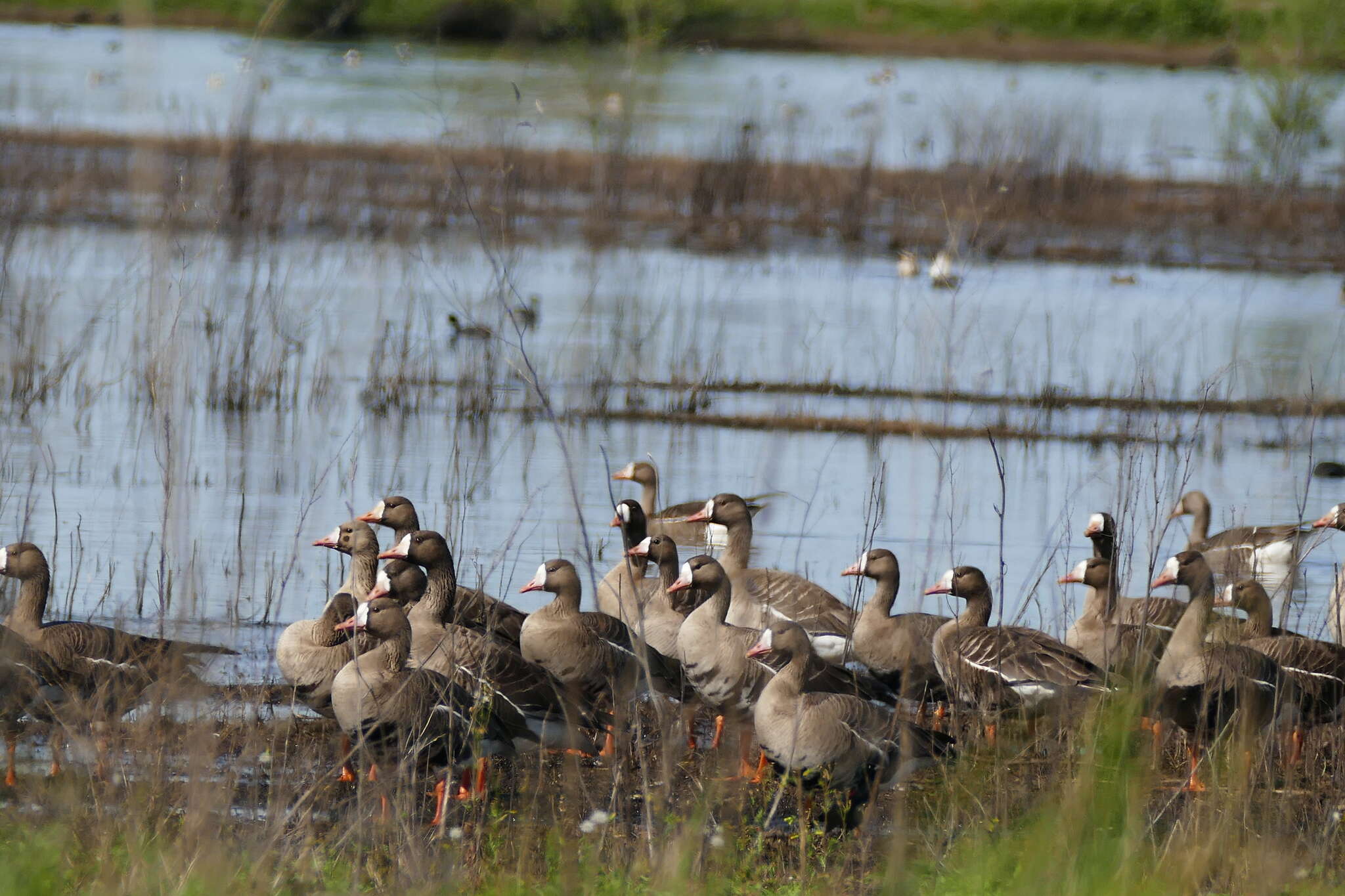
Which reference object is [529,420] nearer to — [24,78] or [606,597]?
[606,597]

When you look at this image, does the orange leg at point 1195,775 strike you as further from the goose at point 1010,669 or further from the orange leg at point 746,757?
the orange leg at point 746,757

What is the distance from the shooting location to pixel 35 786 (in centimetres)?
560

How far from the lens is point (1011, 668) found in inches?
319

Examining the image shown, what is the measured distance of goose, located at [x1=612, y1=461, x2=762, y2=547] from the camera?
11344 millimetres

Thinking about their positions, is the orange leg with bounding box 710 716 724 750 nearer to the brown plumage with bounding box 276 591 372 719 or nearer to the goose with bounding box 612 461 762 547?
the brown plumage with bounding box 276 591 372 719

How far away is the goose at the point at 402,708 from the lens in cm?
670

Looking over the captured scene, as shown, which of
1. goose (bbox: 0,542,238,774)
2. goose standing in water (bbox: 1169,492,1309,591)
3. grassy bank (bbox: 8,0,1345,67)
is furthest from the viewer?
goose standing in water (bbox: 1169,492,1309,591)

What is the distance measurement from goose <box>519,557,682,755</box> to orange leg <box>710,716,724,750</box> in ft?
0.99

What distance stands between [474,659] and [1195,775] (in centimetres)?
310

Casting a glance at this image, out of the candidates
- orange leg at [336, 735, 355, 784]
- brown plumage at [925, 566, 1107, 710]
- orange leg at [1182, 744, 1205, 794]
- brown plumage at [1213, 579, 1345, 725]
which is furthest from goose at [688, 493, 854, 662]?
orange leg at [336, 735, 355, 784]

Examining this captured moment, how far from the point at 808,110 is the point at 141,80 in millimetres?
30301

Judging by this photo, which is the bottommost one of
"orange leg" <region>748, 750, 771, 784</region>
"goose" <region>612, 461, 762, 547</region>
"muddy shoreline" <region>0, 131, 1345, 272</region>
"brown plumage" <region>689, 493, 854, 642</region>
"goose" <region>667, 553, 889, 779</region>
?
"orange leg" <region>748, 750, 771, 784</region>

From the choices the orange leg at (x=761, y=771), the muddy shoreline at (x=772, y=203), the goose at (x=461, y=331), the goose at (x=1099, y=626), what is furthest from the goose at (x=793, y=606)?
the muddy shoreline at (x=772, y=203)

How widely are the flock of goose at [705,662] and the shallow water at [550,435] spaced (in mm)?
355
